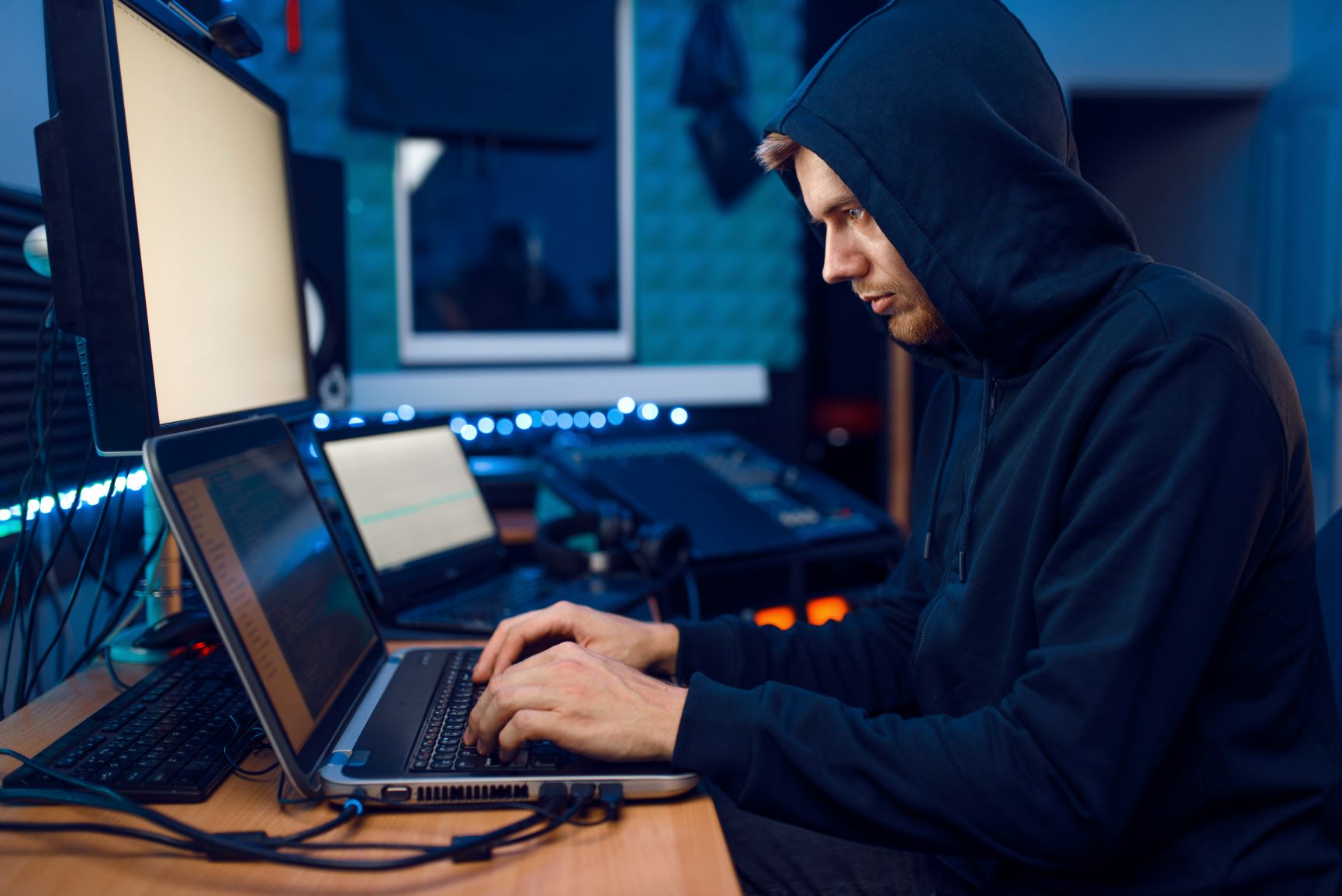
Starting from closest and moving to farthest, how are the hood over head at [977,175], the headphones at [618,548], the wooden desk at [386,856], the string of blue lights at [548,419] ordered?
1. the wooden desk at [386,856]
2. the hood over head at [977,175]
3. the headphones at [618,548]
4. the string of blue lights at [548,419]

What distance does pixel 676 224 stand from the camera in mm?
2941

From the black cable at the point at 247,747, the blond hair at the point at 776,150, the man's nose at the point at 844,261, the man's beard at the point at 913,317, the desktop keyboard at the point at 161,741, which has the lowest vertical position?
the black cable at the point at 247,747

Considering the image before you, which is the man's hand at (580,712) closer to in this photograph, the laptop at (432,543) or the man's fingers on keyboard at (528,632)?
the man's fingers on keyboard at (528,632)

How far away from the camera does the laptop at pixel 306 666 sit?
654 mm

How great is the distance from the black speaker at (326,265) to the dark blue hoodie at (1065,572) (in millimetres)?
1297

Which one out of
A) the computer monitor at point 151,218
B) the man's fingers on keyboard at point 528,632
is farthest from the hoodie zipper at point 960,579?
the computer monitor at point 151,218

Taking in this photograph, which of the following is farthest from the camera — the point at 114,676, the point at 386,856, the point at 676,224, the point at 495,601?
the point at 676,224

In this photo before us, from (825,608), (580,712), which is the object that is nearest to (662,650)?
(580,712)

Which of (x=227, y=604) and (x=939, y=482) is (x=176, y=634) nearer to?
(x=227, y=604)

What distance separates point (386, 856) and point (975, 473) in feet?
2.05

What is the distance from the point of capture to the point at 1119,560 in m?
0.67

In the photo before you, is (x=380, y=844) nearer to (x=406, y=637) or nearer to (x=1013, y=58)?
→ (x=406, y=637)

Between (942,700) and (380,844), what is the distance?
21.2 inches

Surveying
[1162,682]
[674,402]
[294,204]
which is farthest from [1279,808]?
[674,402]
